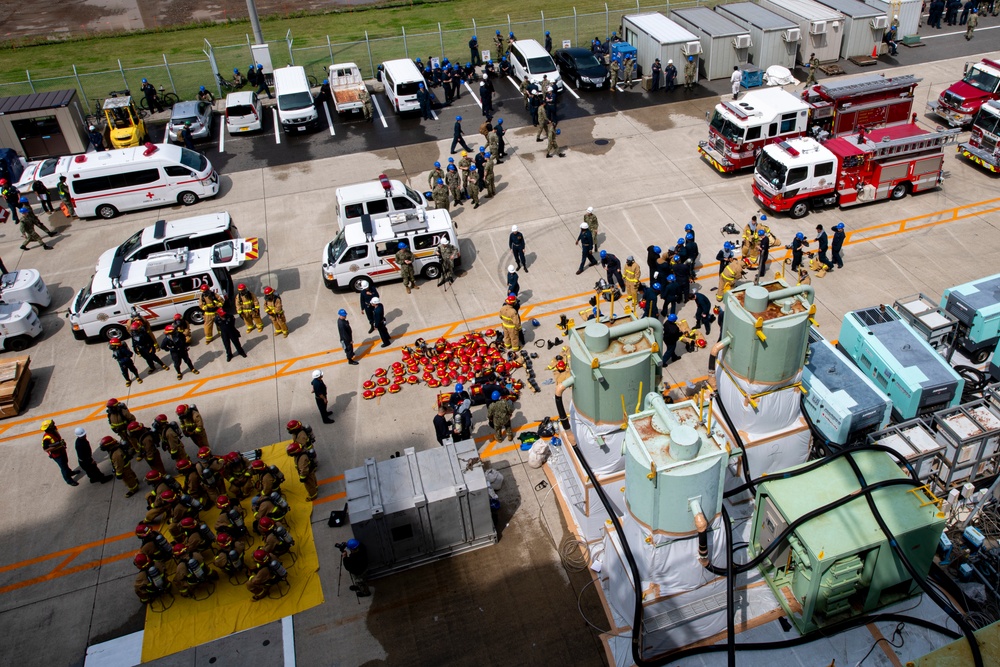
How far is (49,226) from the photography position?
25797mm

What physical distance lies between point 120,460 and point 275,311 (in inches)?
222

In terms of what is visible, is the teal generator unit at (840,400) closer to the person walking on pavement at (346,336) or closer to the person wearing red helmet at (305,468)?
the person wearing red helmet at (305,468)

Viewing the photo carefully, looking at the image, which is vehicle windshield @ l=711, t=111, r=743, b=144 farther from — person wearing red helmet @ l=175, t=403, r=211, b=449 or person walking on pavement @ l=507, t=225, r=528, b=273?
person wearing red helmet @ l=175, t=403, r=211, b=449

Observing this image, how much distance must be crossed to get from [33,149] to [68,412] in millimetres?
17061

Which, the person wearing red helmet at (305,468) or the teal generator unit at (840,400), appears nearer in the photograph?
the teal generator unit at (840,400)

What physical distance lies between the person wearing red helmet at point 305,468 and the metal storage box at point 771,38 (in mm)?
26973

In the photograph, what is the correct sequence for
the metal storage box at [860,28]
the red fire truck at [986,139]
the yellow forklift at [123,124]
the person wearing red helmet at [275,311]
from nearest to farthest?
the person wearing red helmet at [275,311]
the red fire truck at [986,139]
the yellow forklift at [123,124]
the metal storage box at [860,28]

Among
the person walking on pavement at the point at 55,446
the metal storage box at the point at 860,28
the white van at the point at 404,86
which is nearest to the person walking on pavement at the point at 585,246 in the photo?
the white van at the point at 404,86

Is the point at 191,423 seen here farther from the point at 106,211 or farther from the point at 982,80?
the point at 982,80

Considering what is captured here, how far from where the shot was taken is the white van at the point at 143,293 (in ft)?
64.0

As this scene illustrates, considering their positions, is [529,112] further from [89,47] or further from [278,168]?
[89,47]

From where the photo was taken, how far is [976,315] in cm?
1572

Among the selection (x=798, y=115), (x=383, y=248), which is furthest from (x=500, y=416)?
(x=798, y=115)

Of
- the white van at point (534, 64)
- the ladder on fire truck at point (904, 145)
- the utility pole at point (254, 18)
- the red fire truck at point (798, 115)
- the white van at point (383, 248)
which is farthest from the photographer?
the utility pole at point (254, 18)
